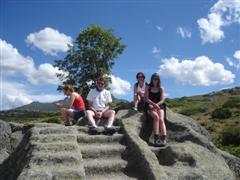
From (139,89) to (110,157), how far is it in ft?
11.6

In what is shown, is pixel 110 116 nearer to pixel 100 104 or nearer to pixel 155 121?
pixel 100 104

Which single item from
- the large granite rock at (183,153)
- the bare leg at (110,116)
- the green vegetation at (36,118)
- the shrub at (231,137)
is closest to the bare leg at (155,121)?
the large granite rock at (183,153)

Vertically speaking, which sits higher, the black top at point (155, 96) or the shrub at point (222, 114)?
the shrub at point (222, 114)

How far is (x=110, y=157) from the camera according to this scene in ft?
33.5

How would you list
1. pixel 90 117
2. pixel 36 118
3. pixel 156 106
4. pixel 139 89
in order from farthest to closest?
pixel 36 118
pixel 139 89
pixel 156 106
pixel 90 117

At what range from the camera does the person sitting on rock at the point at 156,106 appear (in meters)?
11.5

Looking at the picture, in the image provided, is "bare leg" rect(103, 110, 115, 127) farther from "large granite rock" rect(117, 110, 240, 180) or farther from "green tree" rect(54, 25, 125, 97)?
"green tree" rect(54, 25, 125, 97)

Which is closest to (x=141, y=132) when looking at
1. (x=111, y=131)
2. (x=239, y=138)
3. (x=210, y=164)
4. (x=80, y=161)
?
(x=111, y=131)

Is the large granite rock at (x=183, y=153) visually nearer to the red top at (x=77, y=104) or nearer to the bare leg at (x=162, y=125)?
the bare leg at (x=162, y=125)

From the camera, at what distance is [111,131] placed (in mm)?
11156

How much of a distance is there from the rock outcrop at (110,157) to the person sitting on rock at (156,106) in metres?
0.58

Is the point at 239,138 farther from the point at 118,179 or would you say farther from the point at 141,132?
the point at 118,179

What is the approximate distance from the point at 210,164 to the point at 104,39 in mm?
28396

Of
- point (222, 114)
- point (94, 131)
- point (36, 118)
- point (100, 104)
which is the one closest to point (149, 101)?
point (100, 104)
